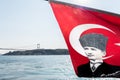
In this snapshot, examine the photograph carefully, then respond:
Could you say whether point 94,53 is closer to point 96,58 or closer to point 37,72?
point 96,58

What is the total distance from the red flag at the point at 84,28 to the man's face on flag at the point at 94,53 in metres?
0.08

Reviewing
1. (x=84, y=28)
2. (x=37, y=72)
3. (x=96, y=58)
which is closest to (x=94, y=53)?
(x=96, y=58)

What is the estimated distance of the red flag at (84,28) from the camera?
21.1 ft

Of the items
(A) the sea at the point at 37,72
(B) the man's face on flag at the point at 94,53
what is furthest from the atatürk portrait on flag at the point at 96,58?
(A) the sea at the point at 37,72

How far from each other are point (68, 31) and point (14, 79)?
29854 mm

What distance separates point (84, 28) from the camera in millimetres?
6676

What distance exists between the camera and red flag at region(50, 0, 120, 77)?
645 cm

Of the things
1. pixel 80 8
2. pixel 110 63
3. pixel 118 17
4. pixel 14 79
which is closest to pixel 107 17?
pixel 118 17

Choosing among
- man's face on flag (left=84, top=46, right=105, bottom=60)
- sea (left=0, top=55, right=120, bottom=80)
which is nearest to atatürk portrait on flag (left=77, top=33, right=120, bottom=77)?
man's face on flag (left=84, top=46, right=105, bottom=60)

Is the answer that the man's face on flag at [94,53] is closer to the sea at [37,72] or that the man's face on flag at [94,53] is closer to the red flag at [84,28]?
the red flag at [84,28]

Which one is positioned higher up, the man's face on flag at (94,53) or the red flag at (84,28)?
the red flag at (84,28)

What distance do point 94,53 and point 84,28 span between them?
2.39 ft

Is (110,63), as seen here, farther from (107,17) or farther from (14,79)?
(14,79)

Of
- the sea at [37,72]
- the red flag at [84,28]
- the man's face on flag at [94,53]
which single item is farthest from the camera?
the sea at [37,72]
